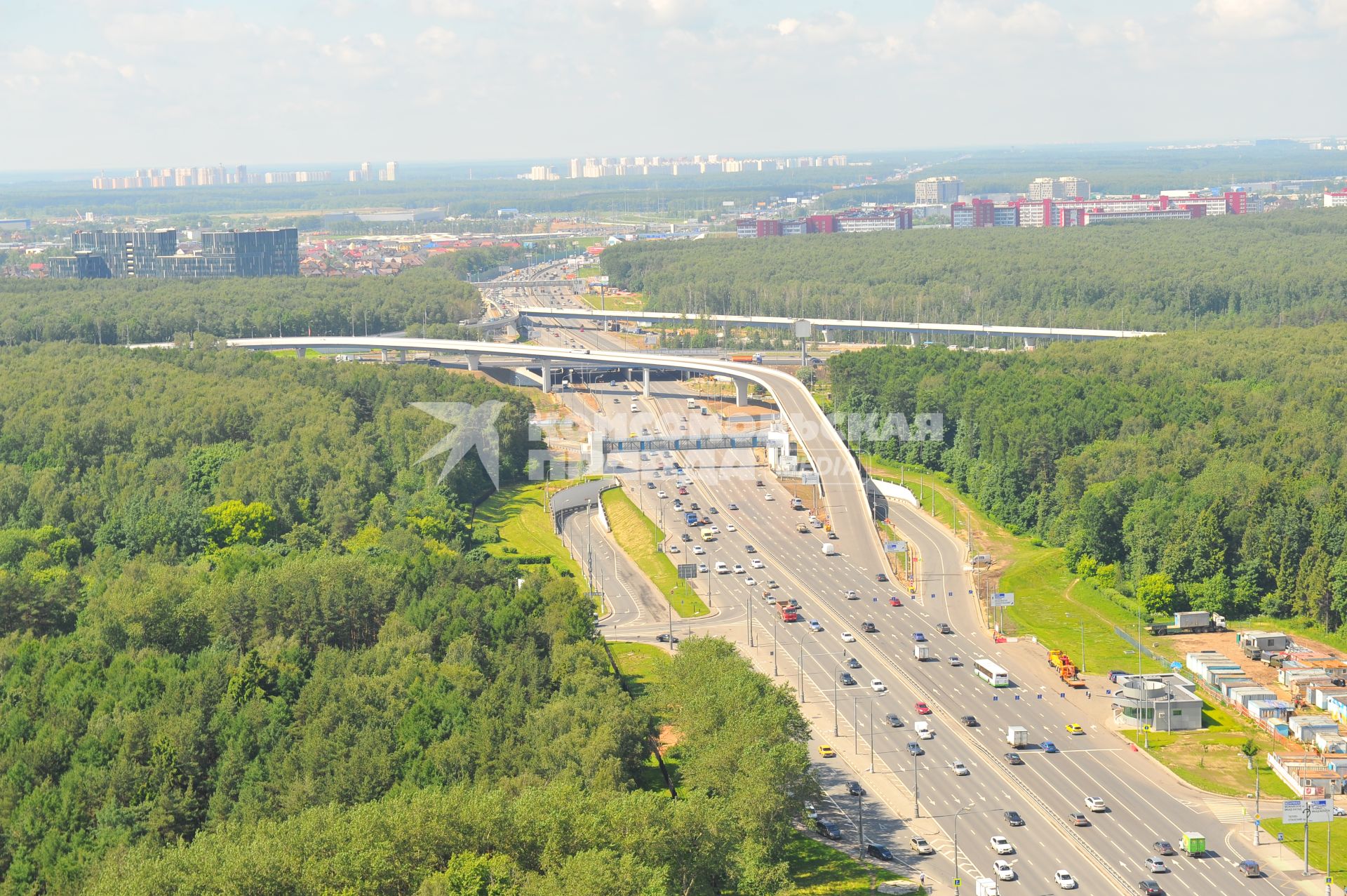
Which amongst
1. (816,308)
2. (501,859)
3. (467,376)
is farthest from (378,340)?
(501,859)

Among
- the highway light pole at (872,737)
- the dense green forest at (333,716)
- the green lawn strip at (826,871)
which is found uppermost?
the dense green forest at (333,716)

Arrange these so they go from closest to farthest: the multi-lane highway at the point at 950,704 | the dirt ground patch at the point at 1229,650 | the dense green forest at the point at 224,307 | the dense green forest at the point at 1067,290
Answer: the multi-lane highway at the point at 950,704 < the dirt ground patch at the point at 1229,650 < the dense green forest at the point at 224,307 < the dense green forest at the point at 1067,290

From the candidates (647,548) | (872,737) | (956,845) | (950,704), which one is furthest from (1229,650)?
(647,548)

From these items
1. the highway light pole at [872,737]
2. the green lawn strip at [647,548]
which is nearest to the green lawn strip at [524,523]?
the green lawn strip at [647,548]

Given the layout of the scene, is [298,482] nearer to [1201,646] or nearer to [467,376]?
[467,376]

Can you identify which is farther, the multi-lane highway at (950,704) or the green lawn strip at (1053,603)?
the green lawn strip at (1053,603)

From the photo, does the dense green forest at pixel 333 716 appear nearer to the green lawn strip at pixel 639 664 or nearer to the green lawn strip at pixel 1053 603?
the green lawn strip at pixel 639 664

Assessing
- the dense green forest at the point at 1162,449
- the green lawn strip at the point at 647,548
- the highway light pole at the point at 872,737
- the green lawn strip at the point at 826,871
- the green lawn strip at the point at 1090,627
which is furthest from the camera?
the green lawn strip at the point at 647,548
